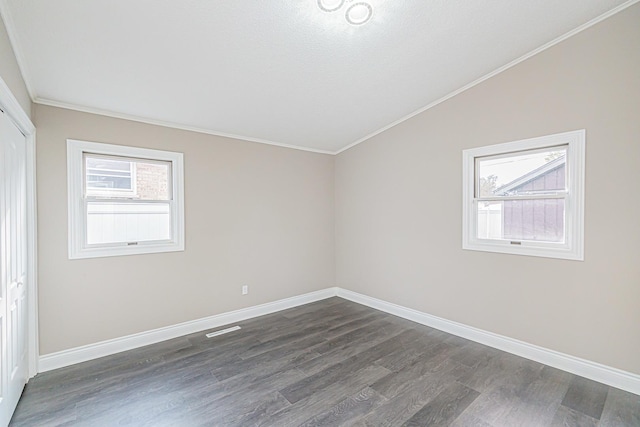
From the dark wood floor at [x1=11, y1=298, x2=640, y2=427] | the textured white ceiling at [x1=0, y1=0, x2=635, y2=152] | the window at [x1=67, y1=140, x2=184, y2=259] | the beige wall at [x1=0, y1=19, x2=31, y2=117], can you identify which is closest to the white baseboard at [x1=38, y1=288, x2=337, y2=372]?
the dark wood floor at [x1=11, y1=298, x2=640, y2=427]

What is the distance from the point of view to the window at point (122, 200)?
9.12 feet

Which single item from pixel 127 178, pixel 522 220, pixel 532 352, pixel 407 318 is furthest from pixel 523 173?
pixel 127 178

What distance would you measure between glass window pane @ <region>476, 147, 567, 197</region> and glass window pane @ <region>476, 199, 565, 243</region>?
122mm

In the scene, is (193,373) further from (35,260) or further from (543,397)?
(543,397)

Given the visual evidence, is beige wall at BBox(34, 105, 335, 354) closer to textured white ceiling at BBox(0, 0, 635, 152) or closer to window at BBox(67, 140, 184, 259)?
window at BBox(67, 140, 184, 259)

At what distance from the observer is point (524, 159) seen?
2.95 meters

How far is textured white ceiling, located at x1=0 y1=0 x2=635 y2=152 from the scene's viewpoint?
6.28ft

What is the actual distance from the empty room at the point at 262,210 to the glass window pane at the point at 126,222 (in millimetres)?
16

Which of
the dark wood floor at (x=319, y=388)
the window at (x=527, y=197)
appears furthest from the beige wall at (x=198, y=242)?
the window at (x=527, y=197)

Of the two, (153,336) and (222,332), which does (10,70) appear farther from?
(222,332)

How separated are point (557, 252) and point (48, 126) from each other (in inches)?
194

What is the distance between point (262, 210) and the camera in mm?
4078

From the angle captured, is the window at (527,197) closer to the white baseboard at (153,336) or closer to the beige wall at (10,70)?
the white baseboard at (153,336)

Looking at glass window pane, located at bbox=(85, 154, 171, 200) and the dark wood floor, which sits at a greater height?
glass window pane, located at bbox=(85, 154, 171, 200)
